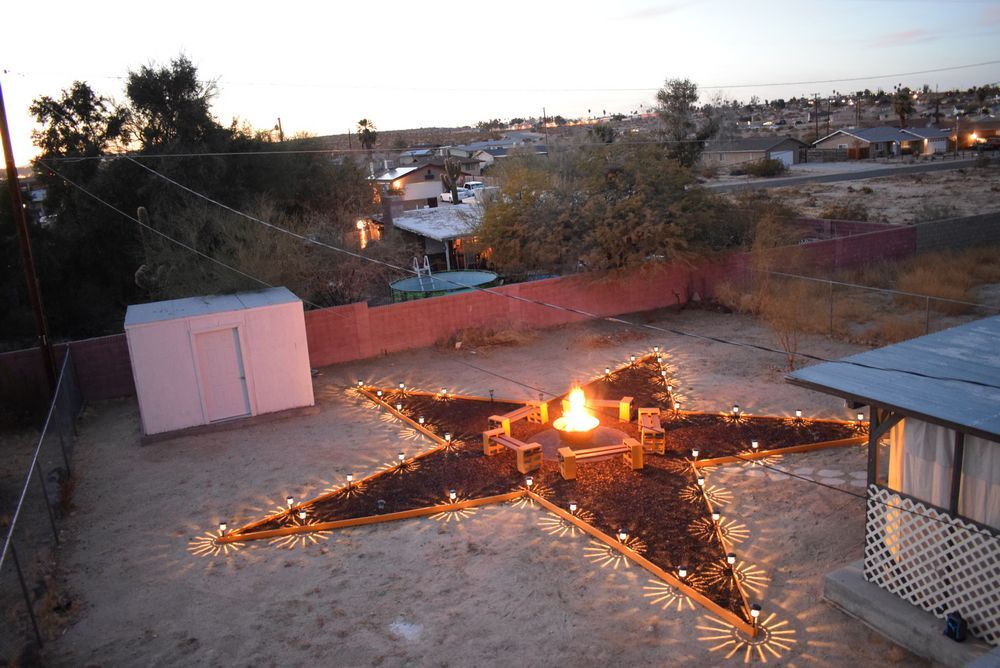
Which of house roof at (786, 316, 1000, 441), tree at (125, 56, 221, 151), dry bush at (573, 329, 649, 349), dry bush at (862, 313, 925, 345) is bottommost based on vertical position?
dry bush at (573, 329, 649, 349)

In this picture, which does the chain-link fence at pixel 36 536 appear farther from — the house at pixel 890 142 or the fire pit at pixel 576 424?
the house at pixel 890 142

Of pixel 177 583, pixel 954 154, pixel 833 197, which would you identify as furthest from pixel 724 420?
pixel 954 154

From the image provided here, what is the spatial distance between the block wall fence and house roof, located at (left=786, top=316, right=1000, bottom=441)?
1135 centimetres

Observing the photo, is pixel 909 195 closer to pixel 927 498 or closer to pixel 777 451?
pixel 777 451

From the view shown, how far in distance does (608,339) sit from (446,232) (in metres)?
10.3

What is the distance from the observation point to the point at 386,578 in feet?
28.6

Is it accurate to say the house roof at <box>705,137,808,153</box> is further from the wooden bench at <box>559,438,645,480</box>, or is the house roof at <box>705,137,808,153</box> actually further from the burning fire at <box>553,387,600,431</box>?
the wooden bench at <box>559,438,645,480</box>

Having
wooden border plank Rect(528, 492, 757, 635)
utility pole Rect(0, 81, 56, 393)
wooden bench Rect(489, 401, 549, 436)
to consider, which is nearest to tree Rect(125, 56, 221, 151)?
utility pole Rect(0, 81, 56, 393)

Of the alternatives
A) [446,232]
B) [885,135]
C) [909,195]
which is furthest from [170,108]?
[885,135]

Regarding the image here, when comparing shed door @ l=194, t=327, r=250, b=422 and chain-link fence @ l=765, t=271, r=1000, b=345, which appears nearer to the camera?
shed door @ l=194, t=327, r=250, b=422

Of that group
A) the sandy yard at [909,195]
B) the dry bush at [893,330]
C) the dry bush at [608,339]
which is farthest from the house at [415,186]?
the dry bush at [893,330]

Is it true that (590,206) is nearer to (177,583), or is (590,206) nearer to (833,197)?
(177,583)

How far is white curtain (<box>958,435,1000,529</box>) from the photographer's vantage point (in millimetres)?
6410

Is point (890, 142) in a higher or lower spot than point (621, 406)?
higher
